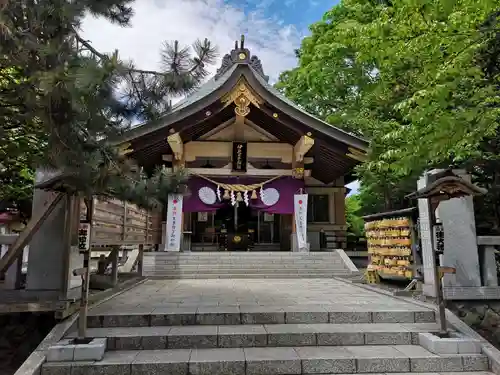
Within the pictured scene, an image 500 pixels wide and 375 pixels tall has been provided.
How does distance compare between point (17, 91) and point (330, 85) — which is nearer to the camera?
point (17, 91)

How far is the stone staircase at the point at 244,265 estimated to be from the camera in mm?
10273

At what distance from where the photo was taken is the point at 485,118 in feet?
13.9

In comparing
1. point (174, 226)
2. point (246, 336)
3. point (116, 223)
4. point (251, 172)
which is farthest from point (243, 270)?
point (246, 336)

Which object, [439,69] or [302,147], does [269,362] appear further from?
[302,147]

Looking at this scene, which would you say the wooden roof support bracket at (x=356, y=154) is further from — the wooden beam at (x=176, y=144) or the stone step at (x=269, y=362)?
the stone step at (x=269, y=362)

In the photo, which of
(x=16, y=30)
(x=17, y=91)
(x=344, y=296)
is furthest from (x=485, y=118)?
(x=17, y=91)

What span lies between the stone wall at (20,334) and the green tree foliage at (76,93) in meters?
2.13

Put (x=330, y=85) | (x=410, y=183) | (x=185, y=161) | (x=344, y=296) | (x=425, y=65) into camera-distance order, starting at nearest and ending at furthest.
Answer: (x=425, y=65), (x=344, y=296), (x=410, y=183), (x=185, y=161), (x=330, y=85)

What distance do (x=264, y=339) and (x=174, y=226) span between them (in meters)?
8.22

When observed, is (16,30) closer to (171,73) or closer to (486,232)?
(171,73)

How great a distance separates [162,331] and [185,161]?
9.74 m

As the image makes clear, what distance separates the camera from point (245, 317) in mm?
4773

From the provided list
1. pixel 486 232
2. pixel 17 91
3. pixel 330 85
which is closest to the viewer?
pixel 17 91

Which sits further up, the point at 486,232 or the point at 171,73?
the point at 171,73
